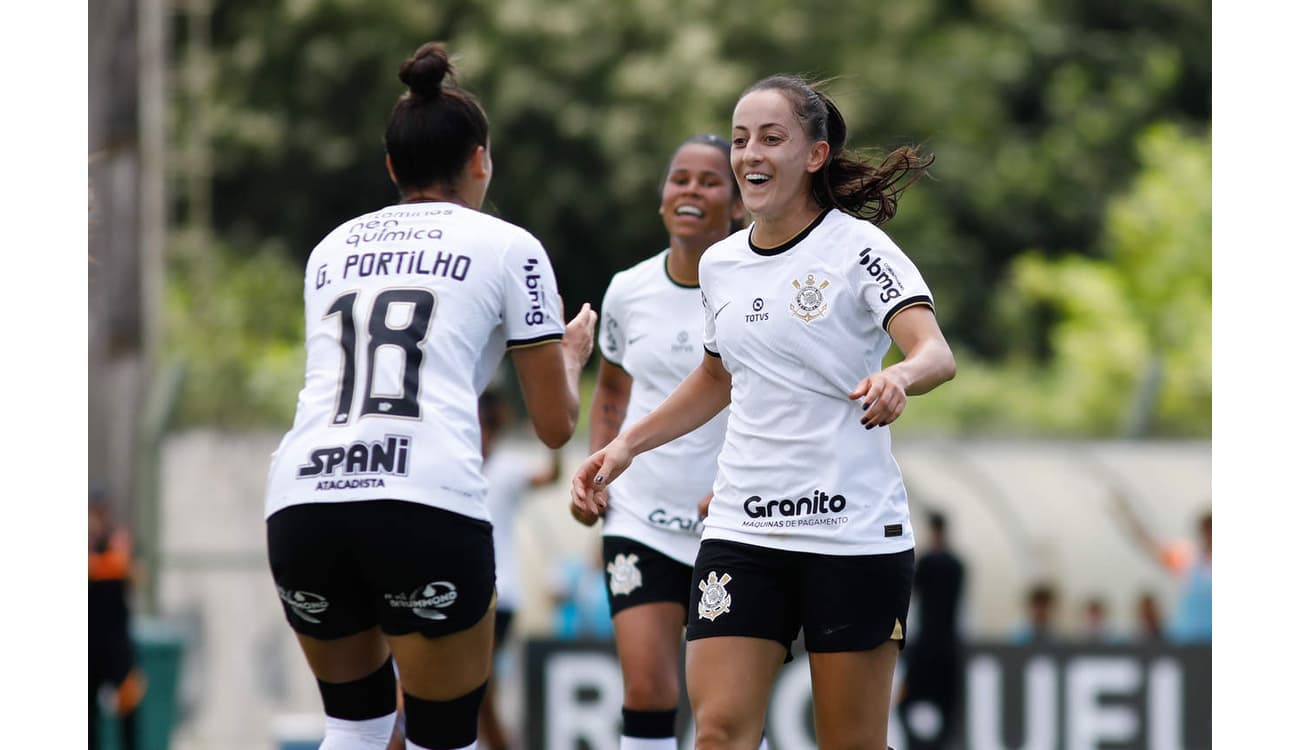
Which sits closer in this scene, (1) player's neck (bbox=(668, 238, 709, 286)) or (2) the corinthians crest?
(2) the corinthians crest

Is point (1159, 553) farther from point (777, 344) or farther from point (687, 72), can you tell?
point (687, 72)

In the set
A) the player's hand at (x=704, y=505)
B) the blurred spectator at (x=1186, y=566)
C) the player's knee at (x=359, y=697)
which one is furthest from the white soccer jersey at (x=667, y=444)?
the blurred spectator at (x=1186, y=566)

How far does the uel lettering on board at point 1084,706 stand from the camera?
10.8 meters

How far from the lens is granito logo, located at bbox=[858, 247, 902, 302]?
191 inches

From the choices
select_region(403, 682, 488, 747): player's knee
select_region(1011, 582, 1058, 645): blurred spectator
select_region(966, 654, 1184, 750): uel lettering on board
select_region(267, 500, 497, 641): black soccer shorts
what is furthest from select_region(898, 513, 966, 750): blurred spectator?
select_region(267, 500, 497, 641): black soccer shorts

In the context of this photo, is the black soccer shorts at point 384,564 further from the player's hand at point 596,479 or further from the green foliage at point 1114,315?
the green foliage at point 1114,315

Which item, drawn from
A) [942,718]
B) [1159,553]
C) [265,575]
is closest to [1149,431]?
[1159,553]

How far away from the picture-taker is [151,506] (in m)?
15.0

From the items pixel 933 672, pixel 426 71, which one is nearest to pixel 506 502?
pixel 933 672

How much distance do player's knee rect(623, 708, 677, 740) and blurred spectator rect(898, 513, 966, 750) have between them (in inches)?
197

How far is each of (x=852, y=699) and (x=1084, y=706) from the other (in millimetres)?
6439

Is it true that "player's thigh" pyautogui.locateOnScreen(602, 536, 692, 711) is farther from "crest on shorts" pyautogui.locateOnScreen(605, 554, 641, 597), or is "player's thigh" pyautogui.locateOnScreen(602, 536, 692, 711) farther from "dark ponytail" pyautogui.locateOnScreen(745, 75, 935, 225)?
"dark ponytail" pyautogui.locateOnScreen(745, 75, 935, 225)

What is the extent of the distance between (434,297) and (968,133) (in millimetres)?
26570

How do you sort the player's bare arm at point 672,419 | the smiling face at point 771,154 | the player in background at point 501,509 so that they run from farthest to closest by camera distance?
1. the player in background at point 501,509
2. the player's bare arm at point 672,419
3. the smiling face at point 771,154
